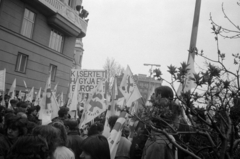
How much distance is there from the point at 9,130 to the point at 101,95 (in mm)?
3837

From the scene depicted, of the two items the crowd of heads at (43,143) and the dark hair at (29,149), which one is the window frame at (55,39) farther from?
the dark hair at (29,149)

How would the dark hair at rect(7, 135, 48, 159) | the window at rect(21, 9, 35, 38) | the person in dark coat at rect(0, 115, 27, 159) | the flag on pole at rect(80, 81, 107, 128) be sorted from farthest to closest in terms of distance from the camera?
the window at rect(21, 9, 35, 38)
the flag on pole at rect(80, 81, 107, 128)
the person in dark coat at rect(0, 115, 27, 159)
the dark hair at rect(7, 135, 48, 159)

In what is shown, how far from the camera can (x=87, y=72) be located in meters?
10.7

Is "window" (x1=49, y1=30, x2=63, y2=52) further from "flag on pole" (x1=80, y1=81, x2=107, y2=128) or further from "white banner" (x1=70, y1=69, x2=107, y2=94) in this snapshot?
"flag on pole" (x1=80, y1=81, x2=107, y2=128)

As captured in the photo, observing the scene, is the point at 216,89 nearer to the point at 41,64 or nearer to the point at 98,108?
the point at 98,108

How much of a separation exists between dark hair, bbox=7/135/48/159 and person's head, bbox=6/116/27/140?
4.78ft

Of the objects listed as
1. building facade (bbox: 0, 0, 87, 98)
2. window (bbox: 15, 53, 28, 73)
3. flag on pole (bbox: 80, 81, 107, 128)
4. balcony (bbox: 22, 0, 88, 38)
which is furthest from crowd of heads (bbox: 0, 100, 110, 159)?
balcony (bbox: 22, 0, 88, 38)

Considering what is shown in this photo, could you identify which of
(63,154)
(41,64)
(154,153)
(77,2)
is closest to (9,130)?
(63,154)

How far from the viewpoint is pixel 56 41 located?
62.5ft

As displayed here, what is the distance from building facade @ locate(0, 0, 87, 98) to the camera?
14555mm

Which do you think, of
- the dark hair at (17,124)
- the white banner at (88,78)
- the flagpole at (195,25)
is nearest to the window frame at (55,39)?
the white banner at (88,78)

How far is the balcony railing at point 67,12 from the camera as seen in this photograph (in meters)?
16.9

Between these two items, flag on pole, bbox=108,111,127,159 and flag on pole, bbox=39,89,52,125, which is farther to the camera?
flag on pole, bbox=39,89,52,125

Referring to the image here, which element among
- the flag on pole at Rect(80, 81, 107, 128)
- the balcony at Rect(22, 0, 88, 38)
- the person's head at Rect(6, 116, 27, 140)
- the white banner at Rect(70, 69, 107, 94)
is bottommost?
the person's head at Rect(6, 116, 27, 140)
